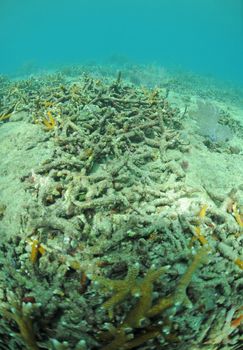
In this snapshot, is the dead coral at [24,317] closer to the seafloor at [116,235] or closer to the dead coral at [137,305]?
the seafloor at [116,235]

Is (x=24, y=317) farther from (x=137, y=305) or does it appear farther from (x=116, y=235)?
(x=116, y=235)

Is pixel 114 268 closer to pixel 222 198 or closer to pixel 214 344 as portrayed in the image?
pixel 214 344

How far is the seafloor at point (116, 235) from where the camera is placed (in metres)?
2.87

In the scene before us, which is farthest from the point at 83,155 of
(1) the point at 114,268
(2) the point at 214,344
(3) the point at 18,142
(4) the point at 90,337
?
(2) the point at 214,344

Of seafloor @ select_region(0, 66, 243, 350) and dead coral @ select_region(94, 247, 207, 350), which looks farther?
seafloor @ select_region(0, 66, 243, 350)

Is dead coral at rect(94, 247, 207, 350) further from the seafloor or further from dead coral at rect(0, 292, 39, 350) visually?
dead coral at rect(0, 292, 39, 350)

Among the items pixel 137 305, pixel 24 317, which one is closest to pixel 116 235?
pixel 137 305

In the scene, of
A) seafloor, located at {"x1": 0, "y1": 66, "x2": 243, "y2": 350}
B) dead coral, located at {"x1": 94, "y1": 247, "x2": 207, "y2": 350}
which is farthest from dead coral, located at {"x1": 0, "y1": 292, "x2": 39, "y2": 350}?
dead coral, located at {"x1": 94, "y1": 247, "x2": 207, "y2": 350}

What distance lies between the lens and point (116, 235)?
3.80 meters

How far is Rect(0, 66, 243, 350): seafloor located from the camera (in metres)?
2.87

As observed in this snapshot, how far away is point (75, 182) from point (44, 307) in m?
2.06

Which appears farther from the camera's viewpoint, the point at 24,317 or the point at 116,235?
the point at 116,235

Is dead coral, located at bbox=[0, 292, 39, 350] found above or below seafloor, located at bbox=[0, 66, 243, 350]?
below

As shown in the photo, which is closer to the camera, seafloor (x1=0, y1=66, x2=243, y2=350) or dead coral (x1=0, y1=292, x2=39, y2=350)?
dead coral (x1=0, y1=292, x2=39, y2=350)
